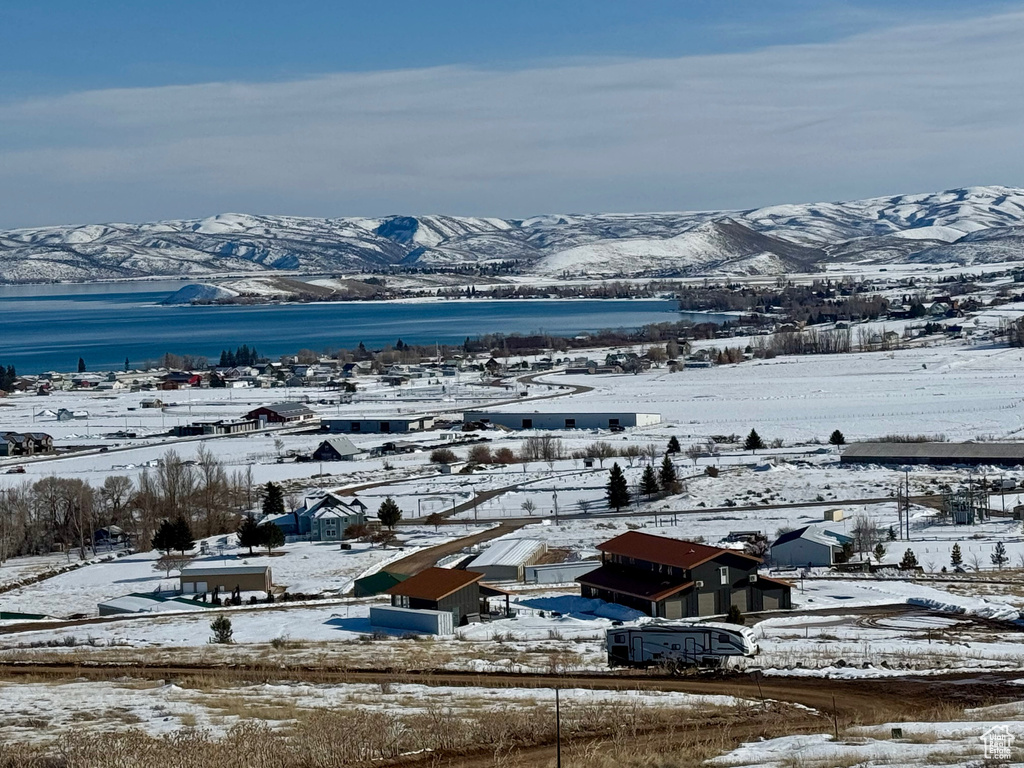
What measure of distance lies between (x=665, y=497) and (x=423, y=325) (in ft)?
189

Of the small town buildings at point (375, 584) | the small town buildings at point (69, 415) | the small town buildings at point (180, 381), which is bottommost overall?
the small town buildings at point (375, 584)

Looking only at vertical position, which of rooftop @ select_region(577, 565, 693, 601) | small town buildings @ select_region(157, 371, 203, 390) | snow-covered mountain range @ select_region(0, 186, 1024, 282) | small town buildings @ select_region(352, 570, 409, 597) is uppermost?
snow-covered mountain range @ select_region(0, 186, 1024, 282)

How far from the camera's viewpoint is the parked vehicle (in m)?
8.30

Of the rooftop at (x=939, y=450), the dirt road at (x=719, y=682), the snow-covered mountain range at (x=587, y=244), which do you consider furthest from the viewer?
the snow-covered mountain range at (x=587, y=244)

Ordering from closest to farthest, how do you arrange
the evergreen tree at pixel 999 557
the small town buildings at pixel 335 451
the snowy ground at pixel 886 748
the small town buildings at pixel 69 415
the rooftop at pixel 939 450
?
the snowy ground at pixel 886 748 < the evergreen tree at pixel 999 557 < the rooftop at pixel 939 450 < the small town buildings at pixel 335 451 < the small town buildings at pixel 69 415

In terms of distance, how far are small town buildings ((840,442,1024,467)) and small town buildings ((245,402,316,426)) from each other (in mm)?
14985

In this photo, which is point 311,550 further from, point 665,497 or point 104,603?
point 665,497

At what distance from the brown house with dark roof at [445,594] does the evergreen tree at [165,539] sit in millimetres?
5465

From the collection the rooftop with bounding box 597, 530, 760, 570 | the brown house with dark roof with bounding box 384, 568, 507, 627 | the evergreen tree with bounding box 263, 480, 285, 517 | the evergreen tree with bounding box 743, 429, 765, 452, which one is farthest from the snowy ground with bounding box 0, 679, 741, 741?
the evergreen tree with bounding box 743, 429, 765, 452

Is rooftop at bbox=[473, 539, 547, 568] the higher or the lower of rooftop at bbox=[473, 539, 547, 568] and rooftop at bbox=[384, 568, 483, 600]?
the lower

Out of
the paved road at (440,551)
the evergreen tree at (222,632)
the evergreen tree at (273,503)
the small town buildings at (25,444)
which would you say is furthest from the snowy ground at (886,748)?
the small town buildings at (25,444)

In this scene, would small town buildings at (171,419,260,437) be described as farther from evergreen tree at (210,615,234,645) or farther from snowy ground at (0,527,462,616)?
evergreen tree at (210,615,234,645)

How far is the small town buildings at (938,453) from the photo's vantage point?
20562 millimetres

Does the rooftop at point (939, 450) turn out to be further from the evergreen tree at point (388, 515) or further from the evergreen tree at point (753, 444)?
the evergreen tree at point (388, 515)
